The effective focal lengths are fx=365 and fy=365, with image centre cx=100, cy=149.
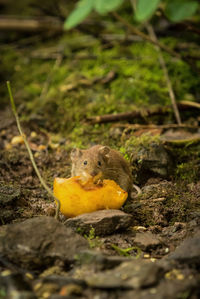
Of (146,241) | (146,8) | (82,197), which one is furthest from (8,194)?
(146,8)

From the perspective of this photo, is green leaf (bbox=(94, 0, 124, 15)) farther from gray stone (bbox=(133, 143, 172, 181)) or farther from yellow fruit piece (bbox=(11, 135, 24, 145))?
yellow fruit piece (bbox=(11, 135, 24, 145))

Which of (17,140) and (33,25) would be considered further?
(33,25)

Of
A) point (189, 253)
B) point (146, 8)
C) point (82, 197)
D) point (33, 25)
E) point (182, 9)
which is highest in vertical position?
point (146, 8)

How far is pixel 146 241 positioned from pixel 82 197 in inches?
31.7

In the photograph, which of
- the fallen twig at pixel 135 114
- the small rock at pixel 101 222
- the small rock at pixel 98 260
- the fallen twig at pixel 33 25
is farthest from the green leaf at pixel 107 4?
the fallen twig at pixel 33 25

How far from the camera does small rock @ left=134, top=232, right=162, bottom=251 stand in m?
3.66

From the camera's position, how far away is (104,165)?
16.2 ft

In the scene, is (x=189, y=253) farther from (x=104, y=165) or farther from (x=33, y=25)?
(x=33, y=25)

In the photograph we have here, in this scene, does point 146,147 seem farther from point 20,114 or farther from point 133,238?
point 20,114

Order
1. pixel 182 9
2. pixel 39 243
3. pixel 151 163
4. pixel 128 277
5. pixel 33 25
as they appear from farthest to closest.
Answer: pixel 33 25 < pixel 151 163 < pixel 182 9 < pixel 39 243 < pixel 128 277

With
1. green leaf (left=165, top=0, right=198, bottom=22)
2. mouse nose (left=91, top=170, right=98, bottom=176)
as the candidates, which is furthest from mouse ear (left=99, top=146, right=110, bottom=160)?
green leaf (left=165, top=0, right=198, bottom=22)

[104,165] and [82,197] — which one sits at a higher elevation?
[82,197]


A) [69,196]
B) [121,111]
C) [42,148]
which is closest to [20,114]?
[42,148]

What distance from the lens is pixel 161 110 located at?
23.0ft
